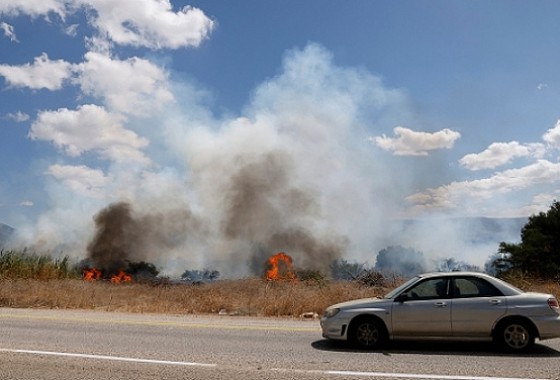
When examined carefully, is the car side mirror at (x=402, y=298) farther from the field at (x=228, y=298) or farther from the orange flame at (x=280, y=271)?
the orange flame at (x=280, y=271)

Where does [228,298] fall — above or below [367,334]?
above

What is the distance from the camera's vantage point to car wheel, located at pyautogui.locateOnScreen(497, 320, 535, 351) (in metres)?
8.52

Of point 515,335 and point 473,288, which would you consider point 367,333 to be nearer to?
point 473,288

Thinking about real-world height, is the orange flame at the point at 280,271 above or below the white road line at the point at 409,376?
above

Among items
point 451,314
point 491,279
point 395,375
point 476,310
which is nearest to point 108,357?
point 395,375

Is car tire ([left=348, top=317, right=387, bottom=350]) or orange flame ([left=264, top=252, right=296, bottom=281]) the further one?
orange flame ([left=264, top=252, right=296, bottom=281])

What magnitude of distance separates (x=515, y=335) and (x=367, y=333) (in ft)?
7.67

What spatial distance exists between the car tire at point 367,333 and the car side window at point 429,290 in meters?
0.74

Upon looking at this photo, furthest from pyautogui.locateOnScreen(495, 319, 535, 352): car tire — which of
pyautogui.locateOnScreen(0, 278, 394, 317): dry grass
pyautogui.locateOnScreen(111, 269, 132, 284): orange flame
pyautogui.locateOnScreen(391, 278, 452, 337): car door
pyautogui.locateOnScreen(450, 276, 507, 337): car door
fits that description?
pyautogui.locateOnScreen(111, 269, 132, 284): orange flame

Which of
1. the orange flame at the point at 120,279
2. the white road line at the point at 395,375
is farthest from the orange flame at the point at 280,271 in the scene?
the white road line at the point at 395,375

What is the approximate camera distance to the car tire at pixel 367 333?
351 inches

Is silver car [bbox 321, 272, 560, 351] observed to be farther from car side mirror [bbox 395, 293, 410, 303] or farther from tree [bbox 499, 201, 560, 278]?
tree [bbox 499, 201, 560, 278]

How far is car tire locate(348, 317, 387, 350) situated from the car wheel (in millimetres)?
1870

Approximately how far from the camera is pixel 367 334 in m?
8.98
